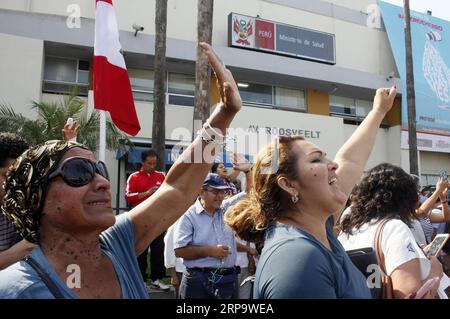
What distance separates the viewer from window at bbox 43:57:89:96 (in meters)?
12.9

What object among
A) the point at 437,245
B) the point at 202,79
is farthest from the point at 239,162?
the point at 202,79

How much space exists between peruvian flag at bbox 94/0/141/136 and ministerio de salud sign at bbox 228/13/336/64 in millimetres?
10144

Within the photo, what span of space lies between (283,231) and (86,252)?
0.79m

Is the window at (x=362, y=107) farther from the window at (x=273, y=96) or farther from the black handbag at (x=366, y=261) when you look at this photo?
the black handbag at (x=366, y=261)

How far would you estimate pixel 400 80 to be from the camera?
58.2 ft

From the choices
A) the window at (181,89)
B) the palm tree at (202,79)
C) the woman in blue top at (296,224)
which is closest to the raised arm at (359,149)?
the woman in blue top at (296,224)

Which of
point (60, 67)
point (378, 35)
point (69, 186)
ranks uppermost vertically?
point (378, 35)

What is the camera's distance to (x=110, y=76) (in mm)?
4652

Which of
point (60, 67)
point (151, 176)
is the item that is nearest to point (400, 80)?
point (60, 67)

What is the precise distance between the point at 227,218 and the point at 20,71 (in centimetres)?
1152

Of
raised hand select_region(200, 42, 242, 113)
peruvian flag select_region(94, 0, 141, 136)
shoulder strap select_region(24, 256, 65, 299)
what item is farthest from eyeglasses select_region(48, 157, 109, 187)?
peruvian flag select_region(94, 0, 141, 136)

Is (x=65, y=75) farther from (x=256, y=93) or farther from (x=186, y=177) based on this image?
(x=186, y=177)

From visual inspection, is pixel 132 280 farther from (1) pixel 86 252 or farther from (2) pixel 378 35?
(2) pixel 378 35

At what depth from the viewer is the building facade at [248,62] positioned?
475 inches
